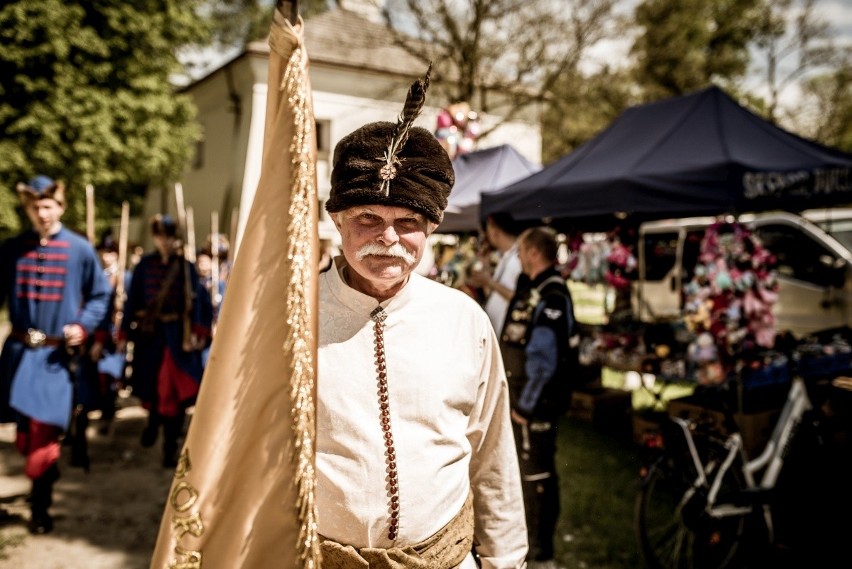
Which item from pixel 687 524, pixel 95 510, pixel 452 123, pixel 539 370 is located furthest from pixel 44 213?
pixel 687 524

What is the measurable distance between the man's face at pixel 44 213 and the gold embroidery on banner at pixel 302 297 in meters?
3.75

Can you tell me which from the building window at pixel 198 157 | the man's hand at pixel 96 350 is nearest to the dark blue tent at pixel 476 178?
the man's hand at pixel 96 350

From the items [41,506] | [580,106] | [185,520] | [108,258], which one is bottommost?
[41,506]

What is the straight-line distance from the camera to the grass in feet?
12.6

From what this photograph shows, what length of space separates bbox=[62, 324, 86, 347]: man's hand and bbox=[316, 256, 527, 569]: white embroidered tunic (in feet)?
10.9

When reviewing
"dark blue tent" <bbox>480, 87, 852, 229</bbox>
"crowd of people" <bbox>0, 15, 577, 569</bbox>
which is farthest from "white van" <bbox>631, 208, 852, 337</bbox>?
"crowd of people" <bbox>0, 15, 577, 569</bbox>

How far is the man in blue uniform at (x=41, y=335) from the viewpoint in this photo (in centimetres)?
394

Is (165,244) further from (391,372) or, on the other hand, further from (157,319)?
(391,372)

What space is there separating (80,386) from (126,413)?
2.71m

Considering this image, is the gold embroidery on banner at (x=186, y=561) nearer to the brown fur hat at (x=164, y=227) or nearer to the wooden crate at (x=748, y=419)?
the wooden crate at (x=748, y=419)

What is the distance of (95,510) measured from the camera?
438cm

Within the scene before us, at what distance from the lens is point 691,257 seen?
1010cm

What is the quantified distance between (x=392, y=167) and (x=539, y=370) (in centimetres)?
233

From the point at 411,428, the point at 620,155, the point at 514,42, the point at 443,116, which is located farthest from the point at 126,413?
the point at 514,42
